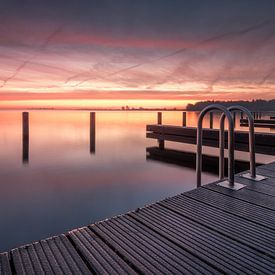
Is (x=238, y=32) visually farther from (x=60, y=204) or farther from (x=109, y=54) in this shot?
(x=60, y=204)

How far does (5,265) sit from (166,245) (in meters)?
1.19

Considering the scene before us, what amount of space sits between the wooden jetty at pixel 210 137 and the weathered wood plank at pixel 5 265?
875 centimetres

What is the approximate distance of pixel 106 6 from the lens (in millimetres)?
9117

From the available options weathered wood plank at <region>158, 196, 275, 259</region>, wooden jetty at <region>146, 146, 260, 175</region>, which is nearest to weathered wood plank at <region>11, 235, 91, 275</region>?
weathered wood plank at <region>158, 196, 275, 259</region>

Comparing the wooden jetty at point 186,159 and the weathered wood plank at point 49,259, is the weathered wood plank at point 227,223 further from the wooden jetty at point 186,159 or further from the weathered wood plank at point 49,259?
the wooden jetty at point 186,159

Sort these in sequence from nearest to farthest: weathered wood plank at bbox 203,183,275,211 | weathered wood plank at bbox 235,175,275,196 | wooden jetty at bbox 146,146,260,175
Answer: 1. weathered wood plank at bbox 203,183,275,211
2. weathered wood plank at bbox 235,175,275,196
3. wooden jetty at bbox 146,146,260,175

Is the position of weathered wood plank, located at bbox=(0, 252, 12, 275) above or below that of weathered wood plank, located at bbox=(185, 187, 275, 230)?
below

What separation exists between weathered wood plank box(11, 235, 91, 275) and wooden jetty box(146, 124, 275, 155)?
8.42 metres

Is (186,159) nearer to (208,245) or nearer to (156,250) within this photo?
(208,245)

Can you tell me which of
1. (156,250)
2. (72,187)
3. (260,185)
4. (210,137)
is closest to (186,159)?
(210,137)

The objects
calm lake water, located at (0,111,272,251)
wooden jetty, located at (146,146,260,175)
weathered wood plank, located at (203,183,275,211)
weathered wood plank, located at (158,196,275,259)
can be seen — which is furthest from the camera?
wooden jetty, located at (146,146,260,175)

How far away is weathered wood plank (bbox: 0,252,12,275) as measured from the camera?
1679 mm

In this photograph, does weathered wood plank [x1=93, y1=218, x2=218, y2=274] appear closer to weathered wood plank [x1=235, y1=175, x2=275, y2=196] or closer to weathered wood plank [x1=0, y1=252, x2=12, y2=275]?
weathered wood plank [x1=0, y1=252, x2=12, y2=275]

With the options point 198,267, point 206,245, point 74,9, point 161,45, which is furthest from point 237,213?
point 161,45
